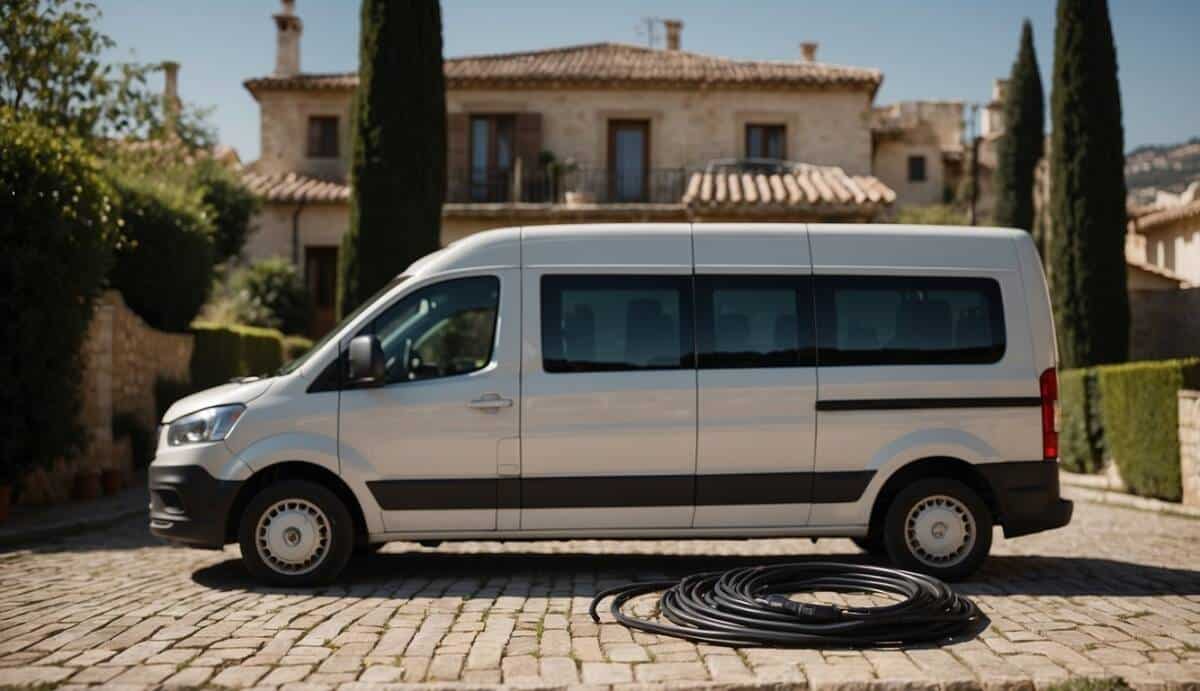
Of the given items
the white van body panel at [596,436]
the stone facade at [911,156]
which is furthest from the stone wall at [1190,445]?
the stone facade at [911,156]

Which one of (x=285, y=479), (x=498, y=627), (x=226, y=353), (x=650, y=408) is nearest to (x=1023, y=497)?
(x=650, y=408)

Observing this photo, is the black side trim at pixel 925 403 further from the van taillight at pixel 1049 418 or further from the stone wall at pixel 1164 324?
the stone wall at pixel 1164 324

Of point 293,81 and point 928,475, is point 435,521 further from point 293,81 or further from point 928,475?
point 293,81

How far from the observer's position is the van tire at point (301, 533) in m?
7.69

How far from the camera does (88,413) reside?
44.0 ft

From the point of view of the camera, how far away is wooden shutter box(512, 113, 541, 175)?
30.4 m

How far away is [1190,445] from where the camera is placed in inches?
491

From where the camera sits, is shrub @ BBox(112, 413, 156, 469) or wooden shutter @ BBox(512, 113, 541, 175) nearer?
shrub @ BBox(112, 413, 156, 469)

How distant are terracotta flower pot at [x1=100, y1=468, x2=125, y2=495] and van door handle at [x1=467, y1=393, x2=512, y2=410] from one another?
294 inches

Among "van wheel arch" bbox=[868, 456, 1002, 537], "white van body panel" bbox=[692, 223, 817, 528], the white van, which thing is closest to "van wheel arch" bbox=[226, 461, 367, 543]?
the white van

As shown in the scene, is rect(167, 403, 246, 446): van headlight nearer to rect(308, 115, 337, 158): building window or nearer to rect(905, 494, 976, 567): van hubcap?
rect(905, 494, 976, 567): van hubcap

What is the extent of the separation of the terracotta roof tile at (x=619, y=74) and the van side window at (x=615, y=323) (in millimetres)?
23352

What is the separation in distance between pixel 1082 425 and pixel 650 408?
419 inches

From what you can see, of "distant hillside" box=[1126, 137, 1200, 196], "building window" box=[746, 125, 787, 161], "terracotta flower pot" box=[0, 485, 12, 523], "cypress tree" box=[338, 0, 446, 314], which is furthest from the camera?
"distant hillside" box=[1126, 137, 1200, 196]
